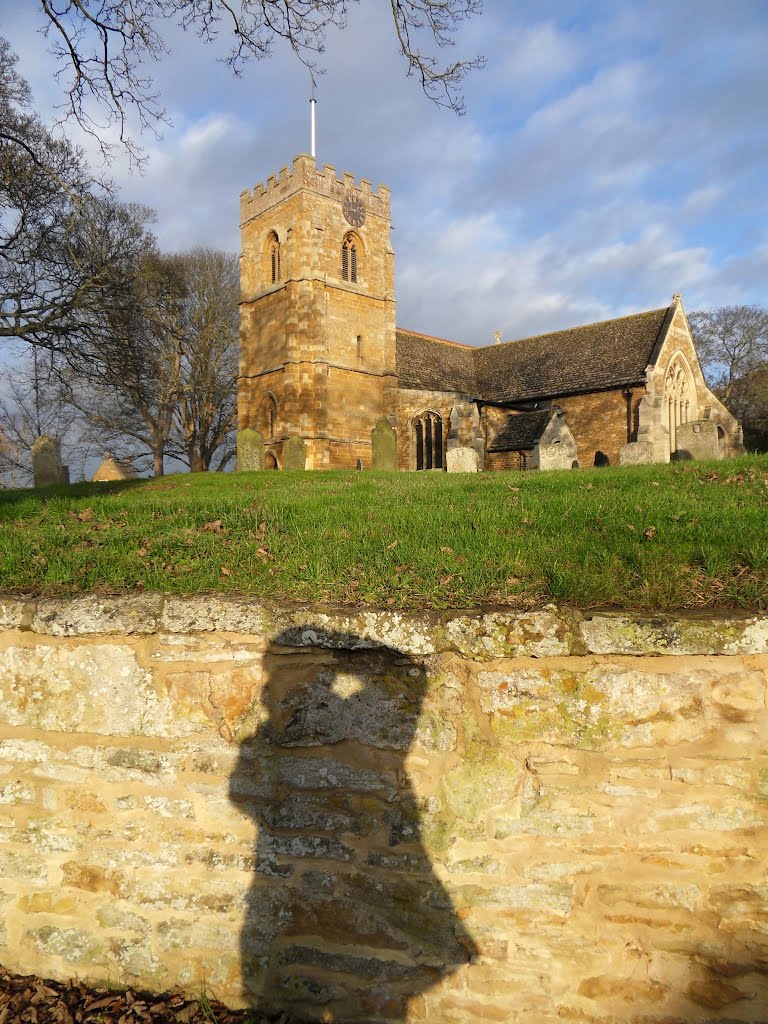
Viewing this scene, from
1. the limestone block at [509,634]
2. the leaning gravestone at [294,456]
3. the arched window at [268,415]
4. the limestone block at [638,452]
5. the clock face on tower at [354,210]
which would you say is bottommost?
the limestone block at [509,634]

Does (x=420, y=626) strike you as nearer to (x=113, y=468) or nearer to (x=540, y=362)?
(x=540, y=362)

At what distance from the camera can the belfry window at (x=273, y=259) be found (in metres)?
31.6

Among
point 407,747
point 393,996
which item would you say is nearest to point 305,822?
point 407,747

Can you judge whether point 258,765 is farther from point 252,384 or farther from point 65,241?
point 252,384

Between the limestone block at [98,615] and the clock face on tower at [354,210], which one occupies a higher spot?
the clock face on tower at [354,210]

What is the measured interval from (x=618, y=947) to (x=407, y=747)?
1210 millimetres

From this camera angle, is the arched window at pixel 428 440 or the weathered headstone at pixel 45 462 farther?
the arched window at pixel 428 440

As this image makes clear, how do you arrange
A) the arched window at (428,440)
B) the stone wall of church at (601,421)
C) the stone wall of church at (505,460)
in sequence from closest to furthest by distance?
the stone wall of church at (505,460) < the stone wall of church at (601,421) < the arched window at (428,440)

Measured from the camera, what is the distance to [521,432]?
27.9 m

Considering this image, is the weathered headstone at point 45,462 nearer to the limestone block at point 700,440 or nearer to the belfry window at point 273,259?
the belfry window at point 273,259

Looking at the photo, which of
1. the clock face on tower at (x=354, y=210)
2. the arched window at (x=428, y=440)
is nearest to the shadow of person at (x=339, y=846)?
the arched window at (x=428, y=440)

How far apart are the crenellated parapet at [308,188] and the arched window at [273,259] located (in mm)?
1532

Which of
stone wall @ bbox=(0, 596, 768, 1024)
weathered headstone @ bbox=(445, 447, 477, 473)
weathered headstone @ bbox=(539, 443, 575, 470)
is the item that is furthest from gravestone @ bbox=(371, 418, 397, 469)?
stone wall @ bbox=(0, 596, 768, 1024)

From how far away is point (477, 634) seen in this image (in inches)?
115
